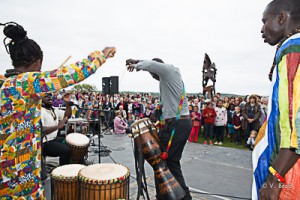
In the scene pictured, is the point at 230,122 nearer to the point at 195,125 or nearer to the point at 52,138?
the point at 195,125

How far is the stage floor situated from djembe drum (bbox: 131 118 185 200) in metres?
A: 0.56

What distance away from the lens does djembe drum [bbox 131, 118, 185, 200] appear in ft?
8.52

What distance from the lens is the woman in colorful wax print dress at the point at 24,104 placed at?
1.42 meters

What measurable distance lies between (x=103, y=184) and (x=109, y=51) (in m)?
1.24

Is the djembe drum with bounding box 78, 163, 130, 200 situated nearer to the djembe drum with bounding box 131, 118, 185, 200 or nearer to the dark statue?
the djembe drum with bounding box 131, 118, 185, 200

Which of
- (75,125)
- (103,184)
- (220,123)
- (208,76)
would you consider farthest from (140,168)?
(208,76)

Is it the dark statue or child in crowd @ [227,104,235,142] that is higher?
the dark statue

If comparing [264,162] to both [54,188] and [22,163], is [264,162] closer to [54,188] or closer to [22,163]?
[22,163]

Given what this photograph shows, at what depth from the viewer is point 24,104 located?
1474 mm

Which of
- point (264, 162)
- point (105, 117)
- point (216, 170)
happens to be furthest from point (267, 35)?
point (105, 117)

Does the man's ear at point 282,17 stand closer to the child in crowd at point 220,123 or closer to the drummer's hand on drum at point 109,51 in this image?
the drummer's hand on drum at point 109,51

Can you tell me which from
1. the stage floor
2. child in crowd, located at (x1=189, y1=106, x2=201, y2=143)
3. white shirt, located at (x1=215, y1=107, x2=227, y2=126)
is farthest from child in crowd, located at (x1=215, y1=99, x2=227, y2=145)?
the stage floor

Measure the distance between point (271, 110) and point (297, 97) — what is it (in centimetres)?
18

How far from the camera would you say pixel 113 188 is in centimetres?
209
